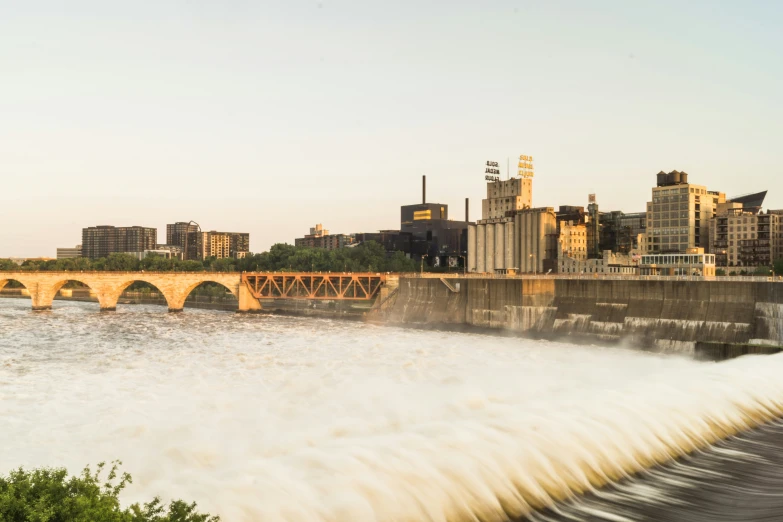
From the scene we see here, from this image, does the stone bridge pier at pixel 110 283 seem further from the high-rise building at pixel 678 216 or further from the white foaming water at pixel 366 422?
the high-rise building at pixel 678 216

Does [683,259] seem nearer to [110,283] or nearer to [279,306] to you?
[279,306]

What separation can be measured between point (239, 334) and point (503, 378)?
4340 centimetres

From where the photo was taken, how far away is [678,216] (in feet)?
637

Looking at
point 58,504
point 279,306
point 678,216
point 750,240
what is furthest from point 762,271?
point 58,504

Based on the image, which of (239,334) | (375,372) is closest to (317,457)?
(375,372)

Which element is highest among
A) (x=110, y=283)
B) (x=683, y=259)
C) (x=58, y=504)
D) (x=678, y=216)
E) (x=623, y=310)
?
(x=678, y=216)

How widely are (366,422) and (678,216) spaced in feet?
623

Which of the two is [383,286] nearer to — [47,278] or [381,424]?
[47,278]

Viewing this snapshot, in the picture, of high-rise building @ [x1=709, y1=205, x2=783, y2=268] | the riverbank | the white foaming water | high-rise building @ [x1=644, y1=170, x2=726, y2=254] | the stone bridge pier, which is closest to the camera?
the white foaming water

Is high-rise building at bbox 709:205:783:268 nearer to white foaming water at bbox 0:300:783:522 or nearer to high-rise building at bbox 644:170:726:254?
high-rise building at bbox 644:170:726:254

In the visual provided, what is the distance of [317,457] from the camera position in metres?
19.9

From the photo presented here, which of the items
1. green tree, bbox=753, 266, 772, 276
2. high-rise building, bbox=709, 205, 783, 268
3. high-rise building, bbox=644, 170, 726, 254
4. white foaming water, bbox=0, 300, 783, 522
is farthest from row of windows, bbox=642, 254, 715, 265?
white foaming water, bbox=0, 300, 783, 522

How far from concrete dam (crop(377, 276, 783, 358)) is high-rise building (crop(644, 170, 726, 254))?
12600cm

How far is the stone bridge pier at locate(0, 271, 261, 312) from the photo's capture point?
5005 inches
